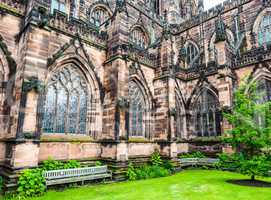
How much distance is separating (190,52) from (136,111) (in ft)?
45.0

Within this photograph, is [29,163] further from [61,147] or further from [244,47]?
[244,47]

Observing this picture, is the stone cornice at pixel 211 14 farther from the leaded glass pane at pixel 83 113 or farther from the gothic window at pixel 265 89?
the leaded glass pane at pixel 83 113

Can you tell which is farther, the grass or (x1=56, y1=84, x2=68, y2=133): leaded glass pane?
(x1=56, y1=84, x2=68, y2=133): leaded glass pane

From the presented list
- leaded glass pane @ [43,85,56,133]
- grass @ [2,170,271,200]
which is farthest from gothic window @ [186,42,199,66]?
grass @ [2,170,271,200]

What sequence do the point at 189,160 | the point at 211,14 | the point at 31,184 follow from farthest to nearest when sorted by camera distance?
1. the point at 211,14
2. the point at 189,160
3. the point at 31,184

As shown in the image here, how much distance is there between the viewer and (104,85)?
13.2 m

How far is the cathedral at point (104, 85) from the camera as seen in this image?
9.29m

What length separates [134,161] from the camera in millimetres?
13414

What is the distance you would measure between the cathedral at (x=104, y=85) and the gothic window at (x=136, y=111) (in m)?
0.07

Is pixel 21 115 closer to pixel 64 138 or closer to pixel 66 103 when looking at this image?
pixel 64 138

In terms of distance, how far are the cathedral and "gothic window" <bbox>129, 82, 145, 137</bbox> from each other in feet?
0.23

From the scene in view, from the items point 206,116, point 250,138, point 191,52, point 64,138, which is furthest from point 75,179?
point 191,52

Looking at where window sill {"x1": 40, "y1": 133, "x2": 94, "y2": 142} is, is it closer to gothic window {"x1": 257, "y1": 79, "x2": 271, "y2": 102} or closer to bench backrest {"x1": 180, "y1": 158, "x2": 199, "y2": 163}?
bench backrest {"x1": 180, "y1": 158, "x2": 199, "y2": 163}

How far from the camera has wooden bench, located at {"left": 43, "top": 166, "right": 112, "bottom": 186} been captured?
8.80m
